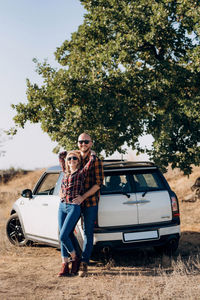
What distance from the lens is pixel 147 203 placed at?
679 centimetres

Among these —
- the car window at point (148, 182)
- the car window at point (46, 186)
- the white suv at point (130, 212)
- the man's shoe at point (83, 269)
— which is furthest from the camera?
the car window at point (46, 186)

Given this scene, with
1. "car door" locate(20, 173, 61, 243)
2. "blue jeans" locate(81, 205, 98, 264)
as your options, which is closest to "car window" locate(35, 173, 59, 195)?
"car door" locate(20, 173, 61, 243)

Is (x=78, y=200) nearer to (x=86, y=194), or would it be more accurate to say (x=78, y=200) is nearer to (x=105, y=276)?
(x=86, y=194)

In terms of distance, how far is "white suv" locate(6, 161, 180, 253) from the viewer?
259 inches

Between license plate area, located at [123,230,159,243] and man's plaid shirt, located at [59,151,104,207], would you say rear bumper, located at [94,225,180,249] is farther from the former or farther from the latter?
man's plaid shirt, located at [59,151,104,207]

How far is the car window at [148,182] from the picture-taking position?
23.1 feet

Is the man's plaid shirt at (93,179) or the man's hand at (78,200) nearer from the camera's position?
the man's hand at (78,200)

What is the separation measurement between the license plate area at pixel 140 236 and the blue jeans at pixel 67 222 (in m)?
0.86

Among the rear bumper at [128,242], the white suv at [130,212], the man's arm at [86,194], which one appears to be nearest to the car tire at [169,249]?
the white suv at [130,212]

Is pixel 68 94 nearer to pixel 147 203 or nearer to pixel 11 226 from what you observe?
pixel 11 226

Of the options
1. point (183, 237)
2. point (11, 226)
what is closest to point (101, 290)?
point (11, 226)

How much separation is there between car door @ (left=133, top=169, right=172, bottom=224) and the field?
76 cm

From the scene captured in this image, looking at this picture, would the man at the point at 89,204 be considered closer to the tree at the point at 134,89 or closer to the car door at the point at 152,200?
the car door at the point at 152,200

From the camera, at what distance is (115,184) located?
22.8 feet
